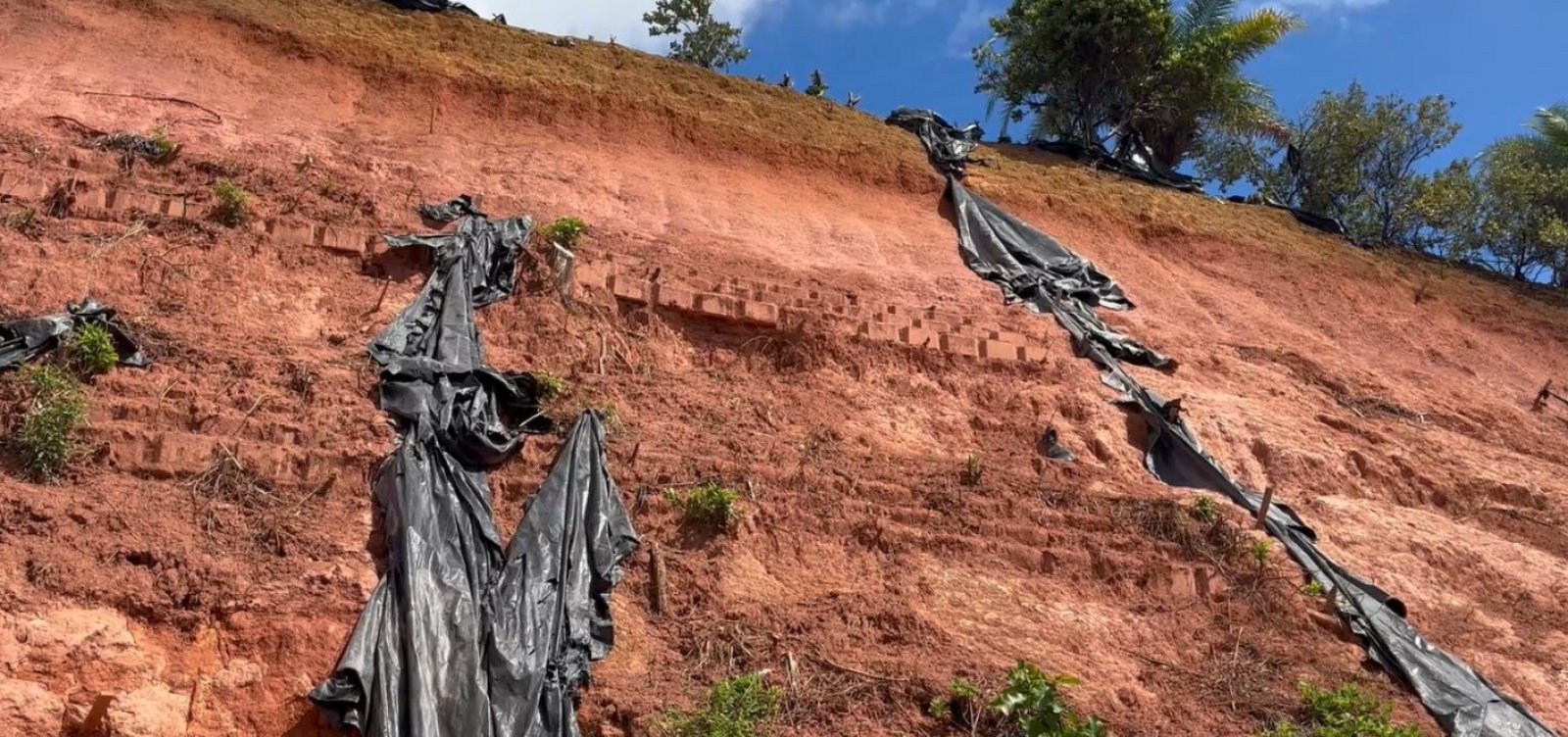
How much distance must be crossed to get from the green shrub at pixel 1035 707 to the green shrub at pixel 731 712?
41.2 inches

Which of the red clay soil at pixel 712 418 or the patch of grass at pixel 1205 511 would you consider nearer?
the red clay soil at pixel 712 418

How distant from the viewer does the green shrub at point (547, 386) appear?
6867 millimetres

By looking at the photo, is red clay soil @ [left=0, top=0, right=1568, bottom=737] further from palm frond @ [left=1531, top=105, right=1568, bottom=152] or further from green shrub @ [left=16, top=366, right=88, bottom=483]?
palm frond @ [left=1531, top=105, right=1568, bottom=152]

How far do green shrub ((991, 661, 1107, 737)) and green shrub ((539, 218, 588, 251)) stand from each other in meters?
4.54

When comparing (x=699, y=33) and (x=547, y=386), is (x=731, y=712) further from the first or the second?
(x=699, y=33)

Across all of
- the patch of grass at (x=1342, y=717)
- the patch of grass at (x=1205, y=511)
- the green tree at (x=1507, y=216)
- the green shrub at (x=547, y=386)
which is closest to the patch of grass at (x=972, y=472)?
the patch of grass at (x=1205, y=511)

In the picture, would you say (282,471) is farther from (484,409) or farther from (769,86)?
(769,86)

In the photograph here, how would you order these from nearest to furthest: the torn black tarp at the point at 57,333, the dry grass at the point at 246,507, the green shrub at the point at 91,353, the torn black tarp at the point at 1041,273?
the dry grass at the point at 246,507 < the torn black tarp at the point at 57,333 < the green shrub at the point at 91,353 < the torn black tarp at the point at 1041,273

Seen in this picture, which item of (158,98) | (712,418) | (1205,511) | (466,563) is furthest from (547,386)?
(158,98)

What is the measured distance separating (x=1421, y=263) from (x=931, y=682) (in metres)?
11.4

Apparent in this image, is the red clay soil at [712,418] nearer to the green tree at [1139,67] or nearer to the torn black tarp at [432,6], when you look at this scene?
the torn black tarp at [432,6]

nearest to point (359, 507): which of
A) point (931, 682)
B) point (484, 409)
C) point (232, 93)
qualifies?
point (484, 409)

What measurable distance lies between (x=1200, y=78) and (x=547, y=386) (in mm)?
11554

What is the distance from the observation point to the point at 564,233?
8383 mm
